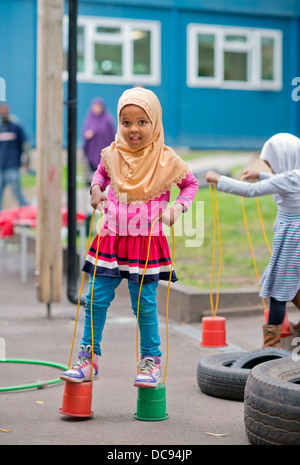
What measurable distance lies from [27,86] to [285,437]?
17.0 meters

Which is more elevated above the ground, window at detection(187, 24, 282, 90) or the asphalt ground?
window at detection(187, 24, 282, 90)

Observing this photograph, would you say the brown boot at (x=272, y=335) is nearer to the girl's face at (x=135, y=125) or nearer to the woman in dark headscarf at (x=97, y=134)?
the girl's face at (x=135, y=125)

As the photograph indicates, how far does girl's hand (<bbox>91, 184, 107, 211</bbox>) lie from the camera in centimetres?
454

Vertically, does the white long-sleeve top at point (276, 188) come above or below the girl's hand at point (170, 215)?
above

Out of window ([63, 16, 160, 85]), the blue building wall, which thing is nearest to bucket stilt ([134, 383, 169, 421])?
the blue building wall

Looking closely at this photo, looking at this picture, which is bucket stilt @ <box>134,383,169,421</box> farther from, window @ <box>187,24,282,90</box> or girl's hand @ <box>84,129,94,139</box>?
window @ <box>187,24,282,90</box>

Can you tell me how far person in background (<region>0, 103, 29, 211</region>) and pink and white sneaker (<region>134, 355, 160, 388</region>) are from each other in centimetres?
1000

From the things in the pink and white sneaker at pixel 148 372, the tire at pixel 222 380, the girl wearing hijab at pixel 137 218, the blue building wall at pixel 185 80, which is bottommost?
the tire at pixel 222 380

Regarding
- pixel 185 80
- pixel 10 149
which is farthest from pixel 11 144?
pixel 185 80

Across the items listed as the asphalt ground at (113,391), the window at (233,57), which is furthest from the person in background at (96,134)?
the window at (233,57)

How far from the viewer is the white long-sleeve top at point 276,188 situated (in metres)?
5.44

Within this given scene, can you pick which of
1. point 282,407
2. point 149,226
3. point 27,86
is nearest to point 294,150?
point 149,226

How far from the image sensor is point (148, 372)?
4.43 meters

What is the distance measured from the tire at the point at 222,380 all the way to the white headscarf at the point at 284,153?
1.48 metres
